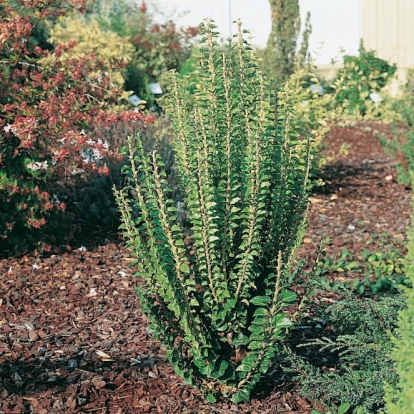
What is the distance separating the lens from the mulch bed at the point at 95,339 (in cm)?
338

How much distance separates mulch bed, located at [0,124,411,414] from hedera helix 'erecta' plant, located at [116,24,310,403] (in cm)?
23

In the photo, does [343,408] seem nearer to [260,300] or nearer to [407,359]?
[260,300]

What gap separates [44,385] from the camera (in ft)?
11.4

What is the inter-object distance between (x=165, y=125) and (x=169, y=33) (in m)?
4.90

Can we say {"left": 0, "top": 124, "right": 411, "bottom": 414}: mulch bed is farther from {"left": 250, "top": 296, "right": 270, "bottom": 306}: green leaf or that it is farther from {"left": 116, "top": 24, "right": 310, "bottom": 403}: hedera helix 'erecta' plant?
{"left": 250, "top": 296, "right": 270, "bottom": 306}: green leaf

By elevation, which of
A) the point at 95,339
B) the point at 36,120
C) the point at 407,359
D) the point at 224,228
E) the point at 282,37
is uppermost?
the point at 36,120

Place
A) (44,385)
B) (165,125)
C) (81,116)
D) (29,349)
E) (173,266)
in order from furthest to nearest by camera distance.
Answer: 1. (165,125)
2. (81,116)
3. (29,349)
4. (44,385)
5. (173,266)

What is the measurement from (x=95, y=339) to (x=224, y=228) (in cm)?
126

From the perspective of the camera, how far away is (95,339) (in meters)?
4.05

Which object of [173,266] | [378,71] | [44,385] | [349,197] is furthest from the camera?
[378,71]

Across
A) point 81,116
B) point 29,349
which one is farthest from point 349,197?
point 29,349

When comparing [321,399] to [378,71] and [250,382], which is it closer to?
[250,382]

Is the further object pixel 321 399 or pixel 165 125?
pixel 165 125

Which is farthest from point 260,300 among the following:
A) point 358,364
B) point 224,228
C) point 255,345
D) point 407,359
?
point 407,359
